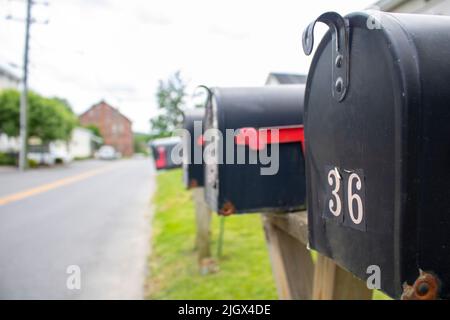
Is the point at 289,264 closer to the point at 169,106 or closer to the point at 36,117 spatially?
the point at 169,106

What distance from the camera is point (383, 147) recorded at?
2.52ft

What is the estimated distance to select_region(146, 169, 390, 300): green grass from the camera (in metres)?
3.69

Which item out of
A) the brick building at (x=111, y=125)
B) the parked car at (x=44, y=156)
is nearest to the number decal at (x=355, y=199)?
the parked car at (x=44, y=156)

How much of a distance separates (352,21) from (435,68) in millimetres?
170

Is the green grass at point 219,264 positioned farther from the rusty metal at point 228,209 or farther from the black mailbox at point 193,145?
the rusty metal at point 228,209

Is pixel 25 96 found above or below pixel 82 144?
above

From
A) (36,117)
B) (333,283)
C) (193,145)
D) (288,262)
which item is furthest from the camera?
(36,117)

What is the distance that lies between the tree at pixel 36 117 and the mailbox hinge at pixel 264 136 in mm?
23905

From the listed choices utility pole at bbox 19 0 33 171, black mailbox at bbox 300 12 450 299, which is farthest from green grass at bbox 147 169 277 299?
utility pole at bbox 19 0 33 171

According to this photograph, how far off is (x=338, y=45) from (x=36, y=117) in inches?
996

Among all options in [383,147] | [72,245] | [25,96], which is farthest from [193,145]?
[25,96]

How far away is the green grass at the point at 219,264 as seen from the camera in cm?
369

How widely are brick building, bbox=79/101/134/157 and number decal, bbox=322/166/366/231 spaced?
54.5 meters
